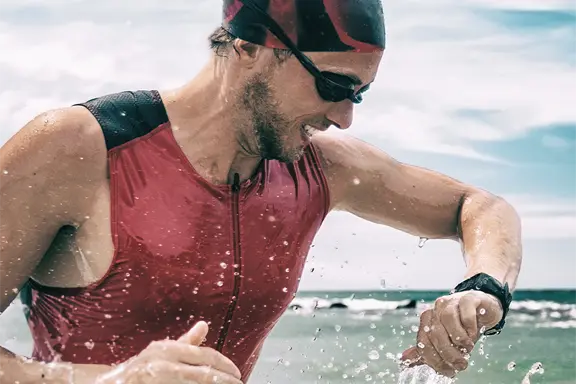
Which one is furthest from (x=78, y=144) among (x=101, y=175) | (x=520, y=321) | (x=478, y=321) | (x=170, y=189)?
(x=520, y=321)

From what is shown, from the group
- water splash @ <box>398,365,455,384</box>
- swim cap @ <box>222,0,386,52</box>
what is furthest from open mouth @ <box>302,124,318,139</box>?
water splash @ <box>398,365,455,384</box>

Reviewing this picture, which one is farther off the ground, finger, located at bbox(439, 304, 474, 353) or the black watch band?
finger, located at bbox(439, 304, 474, 353)

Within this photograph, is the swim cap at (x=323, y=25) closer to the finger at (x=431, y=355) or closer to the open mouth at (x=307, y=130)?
the open mouth at (x=307, y=130)

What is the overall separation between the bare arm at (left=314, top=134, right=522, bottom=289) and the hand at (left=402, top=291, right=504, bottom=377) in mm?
710

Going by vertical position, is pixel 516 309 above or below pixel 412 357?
below

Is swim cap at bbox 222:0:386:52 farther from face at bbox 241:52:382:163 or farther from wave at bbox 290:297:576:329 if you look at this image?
wave at bbox 290:297:576:329

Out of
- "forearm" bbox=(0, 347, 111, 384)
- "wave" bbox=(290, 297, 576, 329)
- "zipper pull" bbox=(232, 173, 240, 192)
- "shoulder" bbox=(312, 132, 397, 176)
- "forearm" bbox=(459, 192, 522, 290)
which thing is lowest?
"wave" bbox=(290, 297, 576, 329)

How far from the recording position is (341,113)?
10.1 ft

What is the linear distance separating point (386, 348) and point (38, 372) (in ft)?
77.6

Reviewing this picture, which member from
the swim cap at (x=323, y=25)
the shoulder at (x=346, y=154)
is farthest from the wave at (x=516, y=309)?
the swim cap at (x=323, y=25)

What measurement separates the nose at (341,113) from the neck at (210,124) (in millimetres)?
345

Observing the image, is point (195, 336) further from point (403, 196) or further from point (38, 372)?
point (403, 196)

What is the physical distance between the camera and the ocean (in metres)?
14.7

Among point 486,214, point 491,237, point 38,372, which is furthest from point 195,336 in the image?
point 486,214
